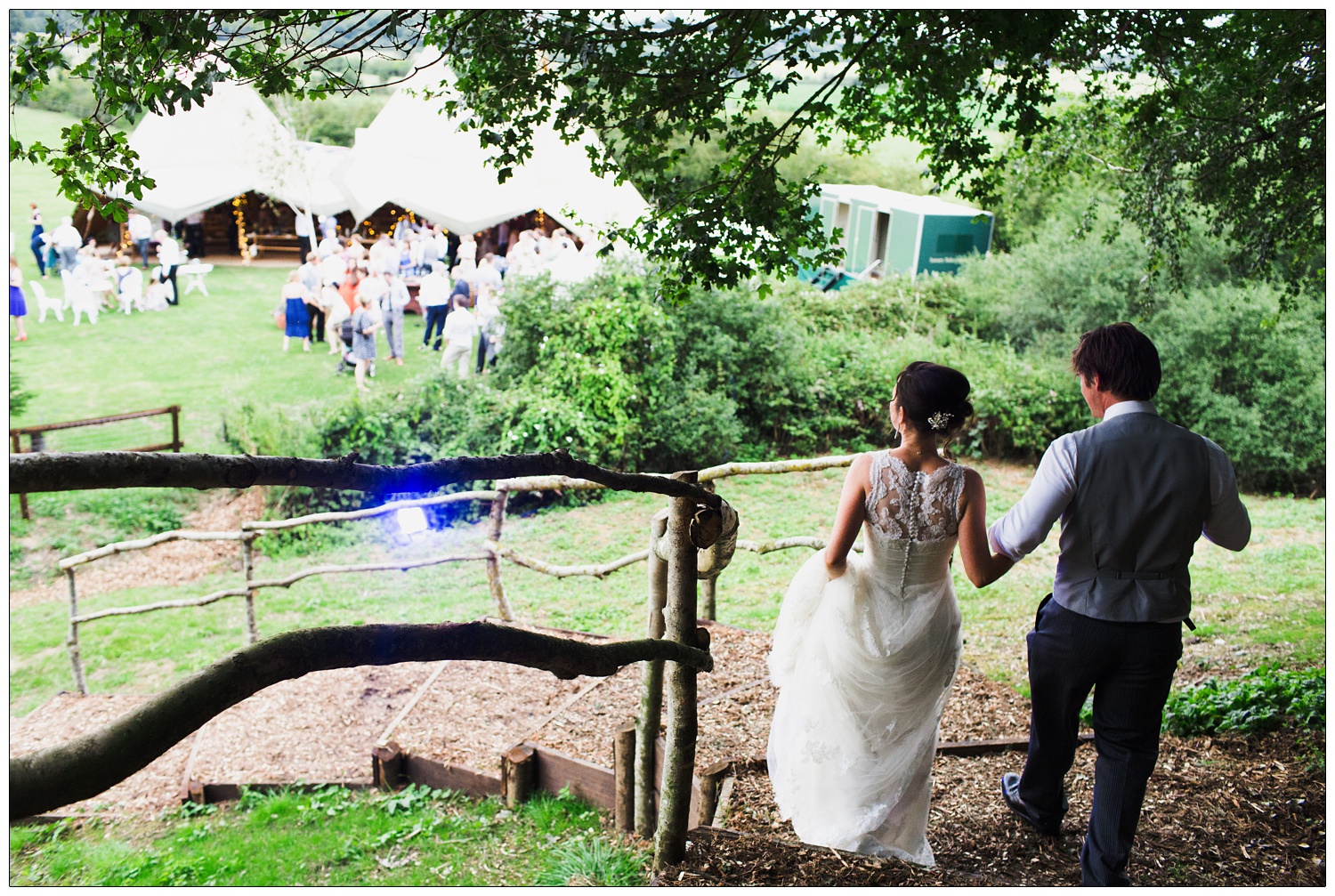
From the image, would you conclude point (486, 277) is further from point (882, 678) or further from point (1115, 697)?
point (1115, 697)

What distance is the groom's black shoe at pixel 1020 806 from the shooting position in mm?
2928

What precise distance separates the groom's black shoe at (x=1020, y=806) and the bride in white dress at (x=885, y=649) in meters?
0.29

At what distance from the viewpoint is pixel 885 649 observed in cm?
294

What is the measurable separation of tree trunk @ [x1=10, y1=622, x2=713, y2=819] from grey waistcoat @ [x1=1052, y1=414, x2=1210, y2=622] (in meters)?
1.62

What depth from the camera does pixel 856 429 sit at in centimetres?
1283

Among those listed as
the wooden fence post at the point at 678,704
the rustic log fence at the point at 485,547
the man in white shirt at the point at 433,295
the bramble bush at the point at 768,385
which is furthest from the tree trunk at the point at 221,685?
the man in white shirt at the point at 433,295

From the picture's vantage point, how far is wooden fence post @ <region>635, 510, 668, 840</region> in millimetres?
2729

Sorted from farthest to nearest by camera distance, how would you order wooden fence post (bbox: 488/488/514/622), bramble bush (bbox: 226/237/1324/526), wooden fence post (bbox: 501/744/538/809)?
bramble bush (bbox: 226/237/1324/526)
wooden fence post (bbox: 488/488/514/622)
wooden fence post (bbox: 501/744/538/809)

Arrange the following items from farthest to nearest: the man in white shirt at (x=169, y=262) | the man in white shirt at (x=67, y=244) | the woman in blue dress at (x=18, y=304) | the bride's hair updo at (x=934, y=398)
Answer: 1. the man in white shirt at (x=169, y=262)
2. the man in white shirt at (x=67, y=244)
3. the woman in blue dress at (x=18, y=304)
4. the bride's hair updo at (x=934, y=398)

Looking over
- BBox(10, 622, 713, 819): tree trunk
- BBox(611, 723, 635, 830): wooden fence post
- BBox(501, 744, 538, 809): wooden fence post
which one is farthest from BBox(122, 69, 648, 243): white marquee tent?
→ BBox(10, 622, 713, 819): tree trunk

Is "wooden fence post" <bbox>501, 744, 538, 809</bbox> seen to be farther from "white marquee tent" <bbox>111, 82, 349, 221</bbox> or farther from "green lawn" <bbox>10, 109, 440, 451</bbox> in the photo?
"white marquee tent" <bbox>111, 82, 349, 221</bbox>

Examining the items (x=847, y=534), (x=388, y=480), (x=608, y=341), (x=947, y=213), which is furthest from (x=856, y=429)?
(x=388, y=480)

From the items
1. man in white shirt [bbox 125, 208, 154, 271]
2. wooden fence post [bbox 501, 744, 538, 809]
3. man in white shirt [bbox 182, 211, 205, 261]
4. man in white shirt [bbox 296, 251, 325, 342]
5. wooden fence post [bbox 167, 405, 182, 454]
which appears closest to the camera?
wooden fence post [bbox 501, 744, 538, 809]

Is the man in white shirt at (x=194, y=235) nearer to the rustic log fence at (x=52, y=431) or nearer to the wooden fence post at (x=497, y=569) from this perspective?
the rustic log fence at (x=52, y=431)
